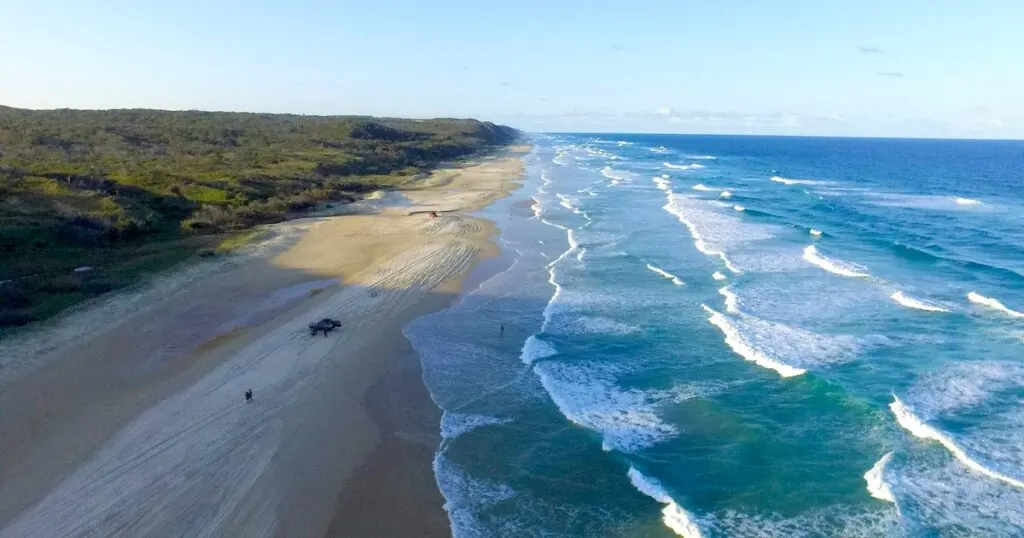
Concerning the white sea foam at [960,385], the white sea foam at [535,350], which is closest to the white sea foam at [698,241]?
the white sea foam at [960,385]

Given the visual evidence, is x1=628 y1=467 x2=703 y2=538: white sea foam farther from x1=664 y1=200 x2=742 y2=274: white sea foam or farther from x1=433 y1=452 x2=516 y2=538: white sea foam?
x1=664 y1=200 x2=742 y2=274: white sea foam

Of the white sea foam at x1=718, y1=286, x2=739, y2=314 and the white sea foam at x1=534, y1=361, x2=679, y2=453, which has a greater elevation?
the white sea foam at x1=718, y1=286, x2=739, y2=314

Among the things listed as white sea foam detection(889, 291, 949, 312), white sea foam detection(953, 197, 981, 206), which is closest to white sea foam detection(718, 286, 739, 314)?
white sea foam detection(889, 291, 949, 312)

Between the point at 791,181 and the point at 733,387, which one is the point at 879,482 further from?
the point at 791,181

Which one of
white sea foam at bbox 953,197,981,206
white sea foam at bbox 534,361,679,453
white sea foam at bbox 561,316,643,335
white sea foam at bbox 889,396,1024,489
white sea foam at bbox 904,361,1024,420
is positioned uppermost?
white sea foam at bbox 953,197,981,206

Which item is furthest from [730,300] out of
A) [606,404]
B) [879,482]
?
[879,482]

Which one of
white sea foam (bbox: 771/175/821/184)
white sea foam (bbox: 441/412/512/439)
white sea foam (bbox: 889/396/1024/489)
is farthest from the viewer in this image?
white sea foam (bbox: 771/175/821/184)

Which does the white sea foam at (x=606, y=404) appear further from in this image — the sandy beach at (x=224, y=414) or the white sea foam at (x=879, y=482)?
the white sea foam at (x=879, y=482)
